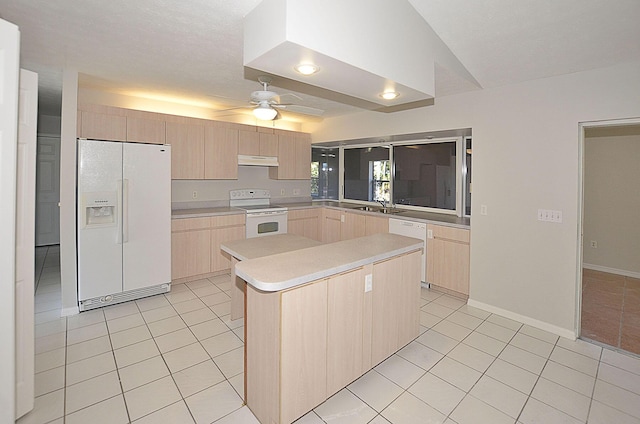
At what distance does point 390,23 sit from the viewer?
2193 millimetres

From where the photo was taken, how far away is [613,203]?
4.67 metres

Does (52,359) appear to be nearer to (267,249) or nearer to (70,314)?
(70,314)

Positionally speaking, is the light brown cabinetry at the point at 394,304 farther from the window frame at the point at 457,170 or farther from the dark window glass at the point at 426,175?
the dark window glass at the point at 426,175

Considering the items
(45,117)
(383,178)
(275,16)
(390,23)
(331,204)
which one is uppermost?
(45,117)

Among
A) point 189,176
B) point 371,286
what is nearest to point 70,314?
point 189,176

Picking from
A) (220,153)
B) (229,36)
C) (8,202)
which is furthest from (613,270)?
(8,202)

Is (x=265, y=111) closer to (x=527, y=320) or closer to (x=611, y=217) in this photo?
(x=527, y=320)

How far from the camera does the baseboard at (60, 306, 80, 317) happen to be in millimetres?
3211

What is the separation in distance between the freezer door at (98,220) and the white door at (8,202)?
5.60 ft

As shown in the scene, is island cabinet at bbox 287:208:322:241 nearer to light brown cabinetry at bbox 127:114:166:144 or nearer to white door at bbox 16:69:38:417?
light brown cabinetry at bbox 127:114:166:144

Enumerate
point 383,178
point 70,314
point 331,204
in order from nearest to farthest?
point 70,314
point 383,178
point 331,204

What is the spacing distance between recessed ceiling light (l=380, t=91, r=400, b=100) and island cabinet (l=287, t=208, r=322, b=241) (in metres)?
2.99

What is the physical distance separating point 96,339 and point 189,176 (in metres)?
2.34

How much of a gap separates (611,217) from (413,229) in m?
3.25
